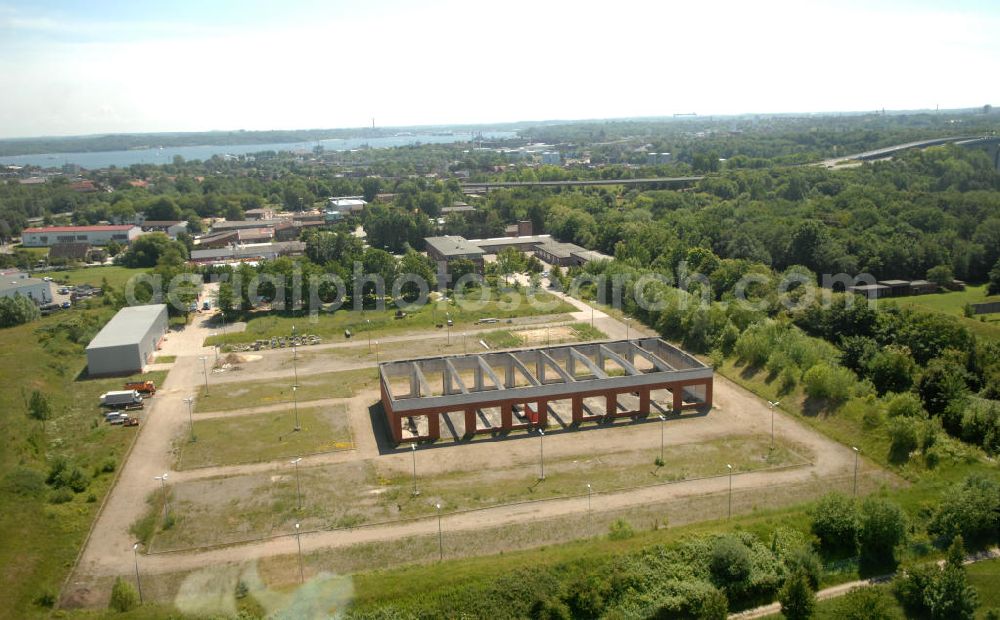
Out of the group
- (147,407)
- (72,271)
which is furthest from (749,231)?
(72,271)

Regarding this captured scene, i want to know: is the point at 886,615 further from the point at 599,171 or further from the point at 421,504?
the point at 599,171

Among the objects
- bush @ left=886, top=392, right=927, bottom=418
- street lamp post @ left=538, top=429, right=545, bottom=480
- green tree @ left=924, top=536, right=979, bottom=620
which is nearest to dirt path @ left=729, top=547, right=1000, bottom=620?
green tree @ left=924, top=536, right=979, bottom=620

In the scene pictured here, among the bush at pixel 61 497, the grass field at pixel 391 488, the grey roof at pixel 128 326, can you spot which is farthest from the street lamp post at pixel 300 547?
the grey roof at pixel 128 326

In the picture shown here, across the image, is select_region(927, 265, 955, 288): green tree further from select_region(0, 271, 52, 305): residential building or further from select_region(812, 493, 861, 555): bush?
select_region(0, 271, 52, 305): residential building

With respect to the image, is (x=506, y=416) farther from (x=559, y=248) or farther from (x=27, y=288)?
(x=27, y=288)

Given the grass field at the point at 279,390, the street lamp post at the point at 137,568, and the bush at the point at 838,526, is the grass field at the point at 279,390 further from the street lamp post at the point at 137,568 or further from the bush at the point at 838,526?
the bush at the point at 838,526
